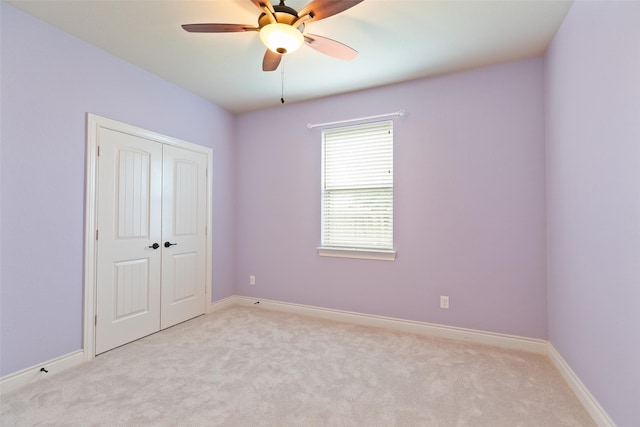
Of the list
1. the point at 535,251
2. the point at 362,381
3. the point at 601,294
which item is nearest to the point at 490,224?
the point at 535,251

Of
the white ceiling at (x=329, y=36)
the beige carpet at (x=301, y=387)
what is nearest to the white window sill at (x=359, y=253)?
the beige carpet at (x=301, y=387)

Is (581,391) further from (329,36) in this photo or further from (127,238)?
(127,238)

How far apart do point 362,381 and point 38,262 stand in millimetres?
2583

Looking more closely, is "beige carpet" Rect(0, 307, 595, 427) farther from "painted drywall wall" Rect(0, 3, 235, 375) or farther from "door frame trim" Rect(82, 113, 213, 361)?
"painted drywall wall" Rect(0, 3, 235, 375)

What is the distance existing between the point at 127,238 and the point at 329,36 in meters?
2.61

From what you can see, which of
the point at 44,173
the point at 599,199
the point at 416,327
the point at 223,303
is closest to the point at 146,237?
the point at 44,173

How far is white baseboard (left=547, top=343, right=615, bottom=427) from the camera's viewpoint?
65.6 inches

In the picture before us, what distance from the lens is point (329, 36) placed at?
243 centimetres

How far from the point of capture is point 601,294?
171 centimetres

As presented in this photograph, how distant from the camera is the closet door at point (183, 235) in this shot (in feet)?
10.7

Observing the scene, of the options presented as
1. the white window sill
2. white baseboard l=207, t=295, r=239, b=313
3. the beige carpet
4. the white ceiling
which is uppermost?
the white ceiling

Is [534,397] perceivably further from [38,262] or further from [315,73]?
[38,262]

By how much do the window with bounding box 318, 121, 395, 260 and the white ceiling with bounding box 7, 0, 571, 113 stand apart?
0.60m

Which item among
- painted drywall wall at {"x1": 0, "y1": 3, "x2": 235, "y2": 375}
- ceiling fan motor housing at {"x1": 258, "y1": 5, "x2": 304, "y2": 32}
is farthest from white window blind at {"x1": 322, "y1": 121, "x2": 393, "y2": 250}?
painted drywall wall at {"x1": 0, "y1": 3, "x2": 235, "y2": 375}
